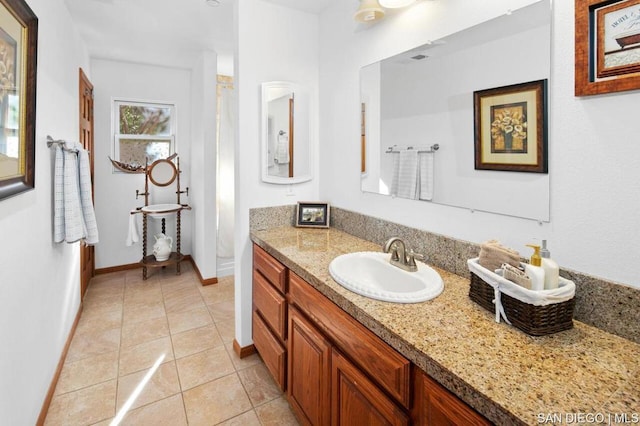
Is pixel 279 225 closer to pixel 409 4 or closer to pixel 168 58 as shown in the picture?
pixel 409 4

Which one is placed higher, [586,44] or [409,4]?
[409,4]

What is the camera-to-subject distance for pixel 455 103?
4.62ft

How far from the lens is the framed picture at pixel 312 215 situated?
231cm

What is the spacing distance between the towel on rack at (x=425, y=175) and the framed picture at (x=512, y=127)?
242 mm

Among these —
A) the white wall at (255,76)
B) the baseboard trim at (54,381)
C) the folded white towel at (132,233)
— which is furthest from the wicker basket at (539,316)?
the folded white towel at (132,233)

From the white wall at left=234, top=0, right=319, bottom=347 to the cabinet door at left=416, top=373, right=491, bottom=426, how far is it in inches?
62.4

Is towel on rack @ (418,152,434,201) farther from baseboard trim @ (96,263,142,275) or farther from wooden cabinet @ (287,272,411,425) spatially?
baseboard trim @ (96,263,142,275)

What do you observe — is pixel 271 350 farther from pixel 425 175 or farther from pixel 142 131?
pixel 142 131

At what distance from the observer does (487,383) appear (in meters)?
0.73

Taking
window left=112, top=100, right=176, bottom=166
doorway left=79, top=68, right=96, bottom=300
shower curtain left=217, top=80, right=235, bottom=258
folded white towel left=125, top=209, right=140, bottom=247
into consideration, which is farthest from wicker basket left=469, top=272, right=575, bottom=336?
window left=112, top=100, right=176, bottom=166

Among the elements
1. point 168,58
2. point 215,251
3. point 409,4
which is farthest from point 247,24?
point 215,251

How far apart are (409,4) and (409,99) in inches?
17.0

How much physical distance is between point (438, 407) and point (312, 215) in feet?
5.30

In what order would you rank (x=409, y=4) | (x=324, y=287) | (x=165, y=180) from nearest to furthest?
1. (x=324, y=287)
2. (x=409, y=4)
3. (x=165, y=180)
